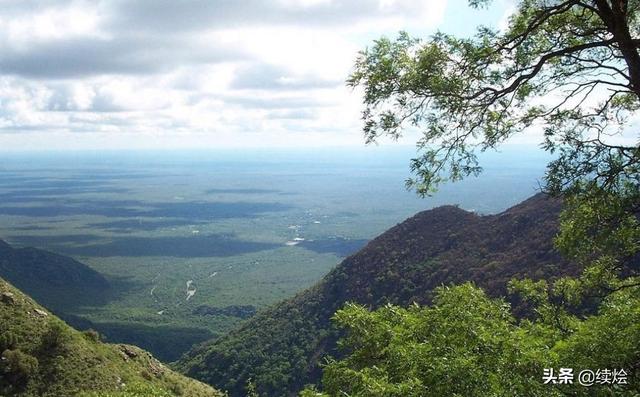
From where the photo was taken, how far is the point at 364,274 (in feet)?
240

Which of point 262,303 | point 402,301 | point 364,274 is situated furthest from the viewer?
point 262,303

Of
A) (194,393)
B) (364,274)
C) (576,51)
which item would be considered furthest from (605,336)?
(364,274)

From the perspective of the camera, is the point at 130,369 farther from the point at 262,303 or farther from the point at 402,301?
the point at 262,303

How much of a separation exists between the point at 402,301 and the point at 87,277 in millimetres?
144151

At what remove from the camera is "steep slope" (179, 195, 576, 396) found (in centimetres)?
5753

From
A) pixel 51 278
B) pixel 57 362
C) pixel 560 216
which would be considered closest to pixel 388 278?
pixel 57 362

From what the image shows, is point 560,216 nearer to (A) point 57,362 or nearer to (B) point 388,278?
(A) point 57,362

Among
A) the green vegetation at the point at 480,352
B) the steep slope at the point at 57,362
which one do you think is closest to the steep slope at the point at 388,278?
the steep slope at the point at 57,362

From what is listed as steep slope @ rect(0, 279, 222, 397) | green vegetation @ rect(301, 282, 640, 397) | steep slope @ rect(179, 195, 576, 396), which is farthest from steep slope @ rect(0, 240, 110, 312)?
green vegetation @ rect(301, 282, 640, 397)

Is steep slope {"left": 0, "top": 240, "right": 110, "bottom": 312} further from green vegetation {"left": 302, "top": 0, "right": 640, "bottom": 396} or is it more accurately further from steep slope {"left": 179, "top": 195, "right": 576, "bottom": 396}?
green vegetation {"left": 302, "top": 0, "right": 640, "bottom": 396}

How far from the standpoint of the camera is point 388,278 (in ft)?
222

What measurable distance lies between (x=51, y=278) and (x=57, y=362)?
147526mm

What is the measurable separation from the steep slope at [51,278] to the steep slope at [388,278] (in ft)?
292

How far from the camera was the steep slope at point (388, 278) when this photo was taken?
5753cm
